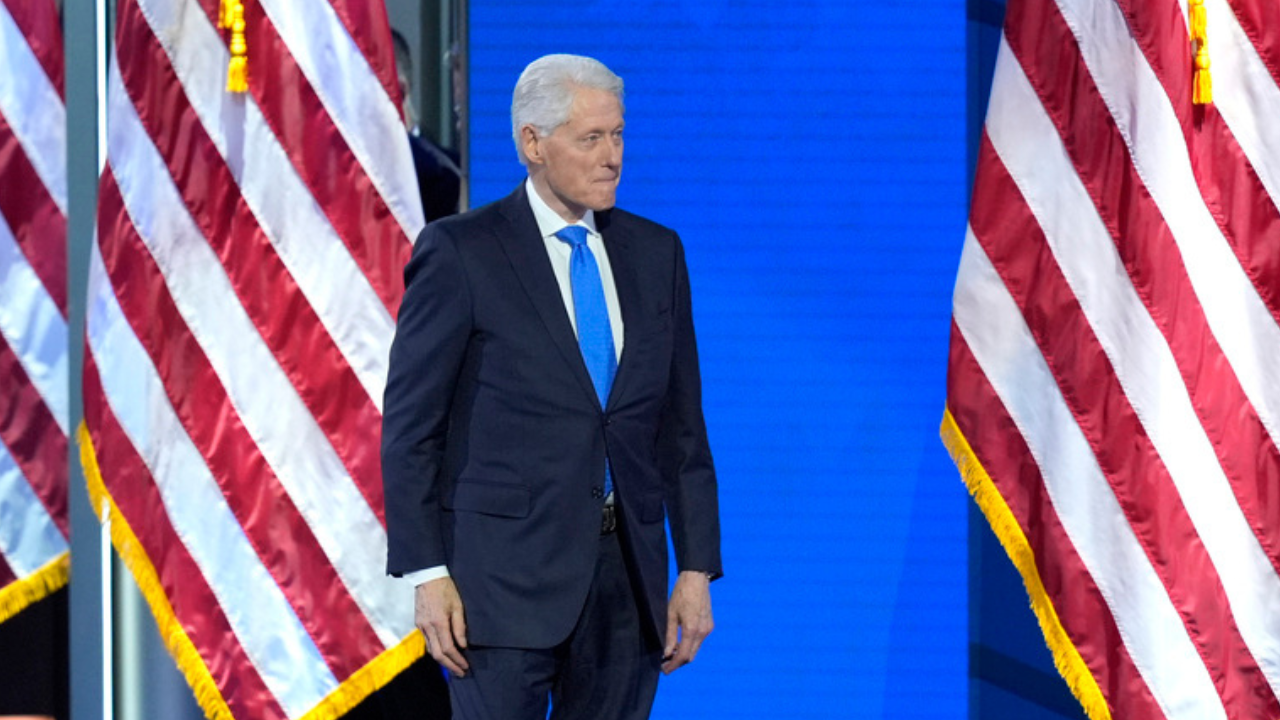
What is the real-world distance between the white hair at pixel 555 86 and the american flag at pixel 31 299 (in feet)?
4.22

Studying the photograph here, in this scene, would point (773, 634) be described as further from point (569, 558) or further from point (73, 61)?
point (73, 61)

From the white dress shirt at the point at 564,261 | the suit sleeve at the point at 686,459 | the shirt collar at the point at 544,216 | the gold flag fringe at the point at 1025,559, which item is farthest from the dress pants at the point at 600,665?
the gold flag fringe at the point at 1025,559

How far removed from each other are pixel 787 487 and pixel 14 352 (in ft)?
4.87

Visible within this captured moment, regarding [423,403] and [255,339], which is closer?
[423,403]

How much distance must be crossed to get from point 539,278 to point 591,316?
9cm

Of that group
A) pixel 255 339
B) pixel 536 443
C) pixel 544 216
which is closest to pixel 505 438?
pixel 536 443

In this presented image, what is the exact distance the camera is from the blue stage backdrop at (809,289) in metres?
3.10

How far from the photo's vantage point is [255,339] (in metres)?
2.78

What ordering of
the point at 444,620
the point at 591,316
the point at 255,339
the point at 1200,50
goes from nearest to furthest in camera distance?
the point at 444,620 < the point at 591,316 < the point at 1200,50 < the point at 255,339

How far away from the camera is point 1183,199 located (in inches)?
102

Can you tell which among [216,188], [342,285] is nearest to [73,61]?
[216,188]

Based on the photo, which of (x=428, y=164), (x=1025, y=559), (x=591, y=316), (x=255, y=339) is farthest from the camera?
(x=428, y=164)

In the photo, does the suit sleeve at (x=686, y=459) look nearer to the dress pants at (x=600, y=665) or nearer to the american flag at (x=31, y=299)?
the dress pants at (x=600, y=665)

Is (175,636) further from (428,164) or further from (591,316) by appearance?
(591,316)
